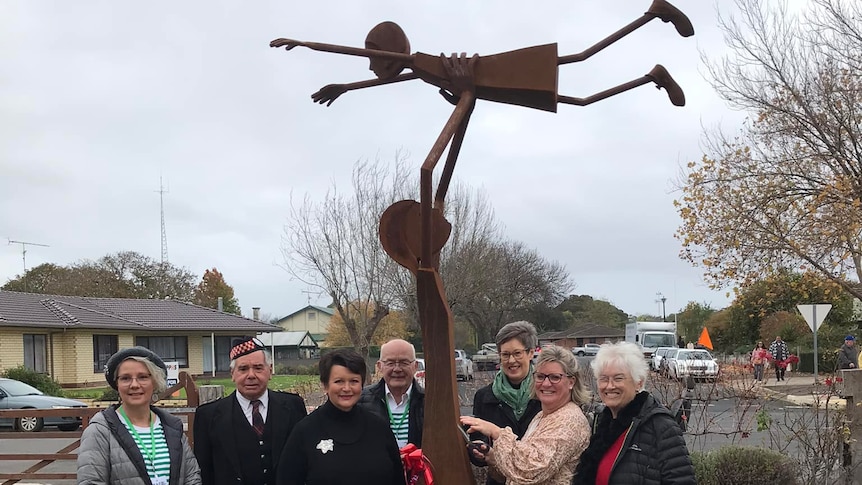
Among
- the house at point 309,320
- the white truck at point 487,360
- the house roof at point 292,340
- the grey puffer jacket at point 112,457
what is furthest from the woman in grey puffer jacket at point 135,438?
the house at point 309,320

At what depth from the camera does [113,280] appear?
43.5m

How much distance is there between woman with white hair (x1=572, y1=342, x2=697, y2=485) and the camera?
110 inches

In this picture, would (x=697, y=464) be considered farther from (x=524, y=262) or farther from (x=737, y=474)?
(x=524, y=262)

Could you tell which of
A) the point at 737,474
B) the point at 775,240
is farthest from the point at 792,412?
the point at 737,474

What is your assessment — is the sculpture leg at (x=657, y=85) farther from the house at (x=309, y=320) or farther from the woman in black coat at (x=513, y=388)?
the house at (x=309, y=320)

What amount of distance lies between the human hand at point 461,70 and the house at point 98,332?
63.4ft

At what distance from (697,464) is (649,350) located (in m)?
25.5

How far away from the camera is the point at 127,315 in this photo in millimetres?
29641

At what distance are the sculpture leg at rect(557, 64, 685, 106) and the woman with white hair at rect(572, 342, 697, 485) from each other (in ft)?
4.34

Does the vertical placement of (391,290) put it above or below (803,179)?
below

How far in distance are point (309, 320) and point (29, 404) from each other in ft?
192

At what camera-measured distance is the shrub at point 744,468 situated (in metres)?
5.88

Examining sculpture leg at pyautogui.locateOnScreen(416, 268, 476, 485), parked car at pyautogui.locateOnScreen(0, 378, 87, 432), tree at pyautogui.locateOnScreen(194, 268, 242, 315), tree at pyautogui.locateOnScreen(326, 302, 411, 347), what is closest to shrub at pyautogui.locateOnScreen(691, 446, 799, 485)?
sculpture leg at pyautogui.locateOnScreen(416, 268, 476, 485)

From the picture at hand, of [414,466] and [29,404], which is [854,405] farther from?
[29,404]
